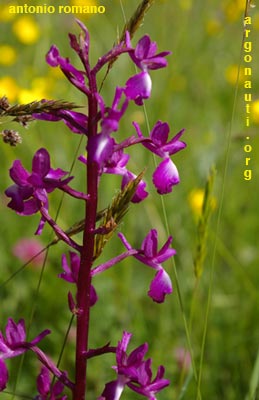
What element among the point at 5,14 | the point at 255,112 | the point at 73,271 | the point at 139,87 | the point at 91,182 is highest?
the point at 5,14

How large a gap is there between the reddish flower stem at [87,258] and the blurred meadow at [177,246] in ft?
0.86

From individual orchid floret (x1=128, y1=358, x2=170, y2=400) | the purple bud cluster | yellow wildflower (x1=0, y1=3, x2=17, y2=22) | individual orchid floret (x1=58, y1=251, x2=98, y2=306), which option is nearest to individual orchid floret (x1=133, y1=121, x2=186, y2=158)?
the purple bud cluster

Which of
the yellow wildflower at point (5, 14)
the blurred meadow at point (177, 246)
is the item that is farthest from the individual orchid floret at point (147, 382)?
the yellow wildflower at point (5, 14)

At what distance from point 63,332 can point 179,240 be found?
0.77m

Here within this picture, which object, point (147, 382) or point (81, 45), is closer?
point (81, 45)

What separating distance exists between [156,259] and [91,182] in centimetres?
19

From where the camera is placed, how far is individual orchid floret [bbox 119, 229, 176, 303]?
51.4 inches

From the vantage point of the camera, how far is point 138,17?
1267mm

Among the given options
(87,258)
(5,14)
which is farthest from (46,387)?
(5,14)

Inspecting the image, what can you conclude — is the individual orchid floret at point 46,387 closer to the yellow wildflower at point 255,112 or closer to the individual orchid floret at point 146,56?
the individual orchid floret at point 146,56

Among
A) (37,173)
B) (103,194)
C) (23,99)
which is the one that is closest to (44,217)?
(37,173)

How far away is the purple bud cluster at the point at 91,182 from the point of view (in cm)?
119

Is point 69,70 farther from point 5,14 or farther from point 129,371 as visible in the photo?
point 5,14

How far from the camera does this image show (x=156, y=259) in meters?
1.34
